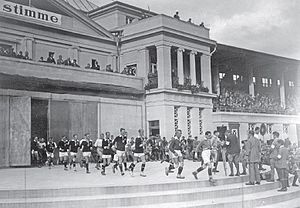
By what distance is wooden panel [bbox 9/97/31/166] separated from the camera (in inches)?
760

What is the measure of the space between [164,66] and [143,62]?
76.4 inches

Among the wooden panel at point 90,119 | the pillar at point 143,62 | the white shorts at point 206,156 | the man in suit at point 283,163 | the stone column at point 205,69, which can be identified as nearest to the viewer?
the white shorts at point 206,156

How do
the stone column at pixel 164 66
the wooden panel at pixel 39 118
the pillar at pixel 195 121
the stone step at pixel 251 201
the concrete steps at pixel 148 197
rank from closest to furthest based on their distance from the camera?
the concrete steps at pixel 148 197 < the stone step at pixel 251 201 < the wooden panel at pixel 39 118 < the stone column at pixel 164 66 < the pillar at pixel 195 121

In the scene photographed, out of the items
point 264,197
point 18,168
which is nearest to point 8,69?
point 18,168

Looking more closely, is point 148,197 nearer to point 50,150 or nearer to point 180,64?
point 50,150

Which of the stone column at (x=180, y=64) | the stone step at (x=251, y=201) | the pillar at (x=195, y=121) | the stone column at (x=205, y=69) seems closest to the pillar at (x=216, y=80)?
the stone column at (x=205, y=69)

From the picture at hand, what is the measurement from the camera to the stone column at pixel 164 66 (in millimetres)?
27688

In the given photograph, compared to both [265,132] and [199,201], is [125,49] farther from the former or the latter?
[199,201]

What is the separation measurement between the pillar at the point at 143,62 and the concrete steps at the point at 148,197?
1664cm

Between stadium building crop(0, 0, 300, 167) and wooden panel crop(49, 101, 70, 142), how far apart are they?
0.06m

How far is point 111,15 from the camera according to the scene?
32688mm

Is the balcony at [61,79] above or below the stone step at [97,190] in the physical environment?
above

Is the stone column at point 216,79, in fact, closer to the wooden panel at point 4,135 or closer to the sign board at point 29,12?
the sign board at point 29,12

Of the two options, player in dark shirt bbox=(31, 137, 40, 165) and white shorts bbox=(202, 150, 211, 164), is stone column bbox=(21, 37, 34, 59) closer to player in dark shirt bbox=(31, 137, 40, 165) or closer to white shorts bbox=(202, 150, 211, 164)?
player in dark shirt bbox=(31, 137, 40, 165)
